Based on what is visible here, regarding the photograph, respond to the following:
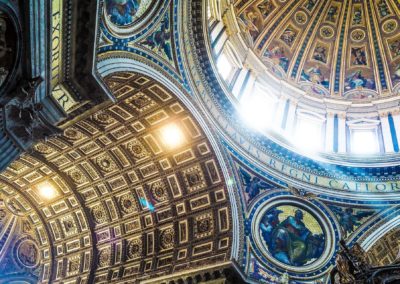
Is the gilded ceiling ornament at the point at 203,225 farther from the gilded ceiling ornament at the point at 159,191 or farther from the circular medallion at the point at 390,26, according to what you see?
the circular medallion at the point at 390,26

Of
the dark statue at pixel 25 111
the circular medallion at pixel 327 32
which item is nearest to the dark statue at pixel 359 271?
the dark statue at pixel 25 111

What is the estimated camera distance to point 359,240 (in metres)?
17.5

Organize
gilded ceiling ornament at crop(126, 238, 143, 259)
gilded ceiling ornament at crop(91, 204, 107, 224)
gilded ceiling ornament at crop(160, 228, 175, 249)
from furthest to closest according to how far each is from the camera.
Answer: gilded ceiling ornament at crop(91, 204, 107, 224)
gilded ceiling ornament at crop(126, 238, 143, 259)
gilded ceiling ornament at crop(160, 228, 175, 249)

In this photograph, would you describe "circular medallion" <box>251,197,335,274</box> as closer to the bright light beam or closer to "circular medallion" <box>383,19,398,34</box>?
the bright light beam

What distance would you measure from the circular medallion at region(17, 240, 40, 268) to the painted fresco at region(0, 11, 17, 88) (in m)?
15.2

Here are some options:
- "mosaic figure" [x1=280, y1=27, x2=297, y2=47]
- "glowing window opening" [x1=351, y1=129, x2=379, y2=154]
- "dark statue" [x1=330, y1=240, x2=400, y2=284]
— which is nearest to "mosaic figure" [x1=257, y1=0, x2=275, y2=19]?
"mosaic figure" [x1=280, y1=27, x2=297, y2=47]

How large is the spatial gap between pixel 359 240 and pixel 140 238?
8.53 metres

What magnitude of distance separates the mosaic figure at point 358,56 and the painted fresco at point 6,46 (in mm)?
→ 22434

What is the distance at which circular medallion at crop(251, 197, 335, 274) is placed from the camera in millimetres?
17219

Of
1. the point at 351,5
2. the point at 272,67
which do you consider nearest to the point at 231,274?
the point at 272,67

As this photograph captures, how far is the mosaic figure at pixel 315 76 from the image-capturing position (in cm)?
2622

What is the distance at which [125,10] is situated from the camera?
12.7 meters

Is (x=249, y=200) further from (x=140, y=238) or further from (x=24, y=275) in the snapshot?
(x=24, y=275)

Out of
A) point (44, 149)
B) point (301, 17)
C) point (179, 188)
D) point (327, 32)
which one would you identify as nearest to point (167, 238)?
point (179, 188)
